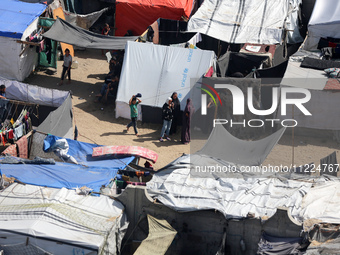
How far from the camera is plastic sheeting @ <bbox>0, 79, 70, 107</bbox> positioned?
16.6 meters

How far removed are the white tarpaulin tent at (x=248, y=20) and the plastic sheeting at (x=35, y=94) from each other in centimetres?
650

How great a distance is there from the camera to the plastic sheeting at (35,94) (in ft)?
54.4

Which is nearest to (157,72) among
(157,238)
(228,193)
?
(228,193)

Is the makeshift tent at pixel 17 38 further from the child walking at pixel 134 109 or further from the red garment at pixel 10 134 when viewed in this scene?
the red garment at pixel 10 134

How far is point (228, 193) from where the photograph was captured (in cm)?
1195

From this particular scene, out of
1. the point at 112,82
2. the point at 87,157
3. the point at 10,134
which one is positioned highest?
the point at 112,82

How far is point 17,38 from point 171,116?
608 cm

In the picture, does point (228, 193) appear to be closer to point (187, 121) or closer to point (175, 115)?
point (187, 121)

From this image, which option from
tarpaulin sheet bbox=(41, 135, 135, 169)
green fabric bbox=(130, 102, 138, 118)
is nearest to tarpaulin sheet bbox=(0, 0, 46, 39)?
green fabric bbox=(130, 102, 138, 118)

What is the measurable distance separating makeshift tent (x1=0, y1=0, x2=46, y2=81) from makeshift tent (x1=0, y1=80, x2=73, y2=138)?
7.88 ft

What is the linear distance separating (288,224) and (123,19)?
14.1 metres

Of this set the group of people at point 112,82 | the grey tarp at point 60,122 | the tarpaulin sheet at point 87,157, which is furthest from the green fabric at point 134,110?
the tarpaulin sheet at point 87,157

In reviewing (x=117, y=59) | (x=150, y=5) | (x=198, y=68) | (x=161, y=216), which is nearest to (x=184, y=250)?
(x=161, y=216)

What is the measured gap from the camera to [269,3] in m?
22.3
